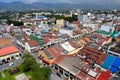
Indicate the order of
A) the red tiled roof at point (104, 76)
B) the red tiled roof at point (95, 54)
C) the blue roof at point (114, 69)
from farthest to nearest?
the red tiled roof at point (95, 54)
the blue roof at point (114, 69)
the red tiled roof at point (104, 76)

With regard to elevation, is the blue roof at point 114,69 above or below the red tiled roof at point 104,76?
below

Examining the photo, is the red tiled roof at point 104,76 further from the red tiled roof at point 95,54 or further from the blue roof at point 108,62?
the red tiled roof at point 95,54

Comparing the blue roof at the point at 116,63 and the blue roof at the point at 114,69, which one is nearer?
the blue roof at the point at 114,69

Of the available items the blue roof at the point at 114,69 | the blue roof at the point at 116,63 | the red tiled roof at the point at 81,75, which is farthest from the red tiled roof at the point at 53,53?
the blue roof at the point at 116,63

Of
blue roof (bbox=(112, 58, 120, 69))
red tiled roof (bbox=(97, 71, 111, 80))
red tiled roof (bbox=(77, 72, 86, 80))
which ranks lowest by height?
red tiled roof (bbox=(77, 72, 86, 80))

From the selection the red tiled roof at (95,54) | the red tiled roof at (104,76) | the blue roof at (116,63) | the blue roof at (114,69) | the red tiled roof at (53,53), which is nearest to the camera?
the red tiled roof at (104,76)

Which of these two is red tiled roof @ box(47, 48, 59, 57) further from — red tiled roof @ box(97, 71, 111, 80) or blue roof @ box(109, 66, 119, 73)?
red tiled roof @ box(97, 71, 111, 80)

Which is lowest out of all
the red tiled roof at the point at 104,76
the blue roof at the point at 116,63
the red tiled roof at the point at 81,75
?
the red tiled roof at the point at 81,75

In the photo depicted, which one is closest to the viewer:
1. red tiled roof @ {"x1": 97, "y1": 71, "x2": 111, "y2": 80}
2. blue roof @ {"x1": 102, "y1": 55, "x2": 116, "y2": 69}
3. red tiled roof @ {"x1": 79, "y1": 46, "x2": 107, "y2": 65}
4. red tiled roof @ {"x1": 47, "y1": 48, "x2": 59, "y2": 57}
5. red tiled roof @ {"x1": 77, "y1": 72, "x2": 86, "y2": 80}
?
red tiled roof @ {"x1": 97, "y1": 71, "x2": 111, "y2": 80}

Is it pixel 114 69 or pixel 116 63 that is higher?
pixel 116 63

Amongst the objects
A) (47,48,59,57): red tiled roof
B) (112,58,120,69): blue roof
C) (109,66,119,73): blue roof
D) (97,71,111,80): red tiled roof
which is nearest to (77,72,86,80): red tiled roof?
(97,71,111,80): red tiled roof

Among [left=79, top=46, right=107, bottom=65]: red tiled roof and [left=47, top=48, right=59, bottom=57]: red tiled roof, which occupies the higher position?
[left=79, top=46, right=107, bottom=65]: red tiled roof

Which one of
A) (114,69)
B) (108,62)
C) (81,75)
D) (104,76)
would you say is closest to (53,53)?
(81,75)

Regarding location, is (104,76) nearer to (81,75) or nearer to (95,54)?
(81,75)
